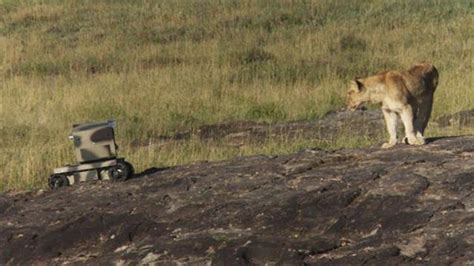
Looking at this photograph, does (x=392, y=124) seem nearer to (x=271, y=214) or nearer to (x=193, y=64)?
(x=271, y=214)

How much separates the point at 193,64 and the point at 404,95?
1138 centimetres

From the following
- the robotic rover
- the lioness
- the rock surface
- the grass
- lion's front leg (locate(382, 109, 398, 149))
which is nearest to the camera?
the rock surface

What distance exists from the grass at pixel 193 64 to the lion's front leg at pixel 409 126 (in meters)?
2.38

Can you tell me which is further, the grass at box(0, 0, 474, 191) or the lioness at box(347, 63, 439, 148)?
the grass at box(0, 0, 474, 191)

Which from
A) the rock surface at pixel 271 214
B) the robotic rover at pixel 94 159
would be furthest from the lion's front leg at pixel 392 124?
the robotic rover at pixel 94 159

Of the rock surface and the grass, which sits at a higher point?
the rock surface

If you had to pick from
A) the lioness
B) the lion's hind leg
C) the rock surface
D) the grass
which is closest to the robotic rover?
the rock surface

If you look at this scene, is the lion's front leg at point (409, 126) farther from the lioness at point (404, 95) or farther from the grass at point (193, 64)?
the grass at point (193, 64)

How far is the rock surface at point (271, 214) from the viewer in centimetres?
589

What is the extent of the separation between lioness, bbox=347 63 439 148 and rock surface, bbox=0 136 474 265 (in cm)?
53

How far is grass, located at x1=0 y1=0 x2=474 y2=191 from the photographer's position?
526 inches

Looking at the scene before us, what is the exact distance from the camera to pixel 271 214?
6.55m

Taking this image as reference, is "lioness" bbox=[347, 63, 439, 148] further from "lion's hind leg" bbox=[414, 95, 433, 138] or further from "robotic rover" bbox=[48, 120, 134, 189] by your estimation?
"robotic rover" bbox=[48, 120, 134, 189]

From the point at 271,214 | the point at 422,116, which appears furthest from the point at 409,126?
the point at 271,214
